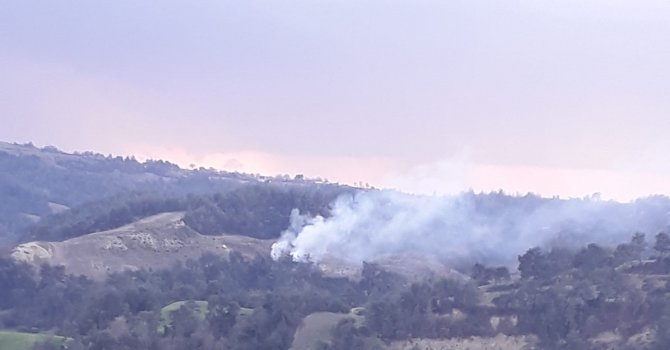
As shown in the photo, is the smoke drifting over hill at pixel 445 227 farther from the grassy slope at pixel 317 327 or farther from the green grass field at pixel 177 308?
the grassy slope at pixel 317 327

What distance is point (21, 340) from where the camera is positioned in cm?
10812

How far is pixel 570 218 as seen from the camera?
168 m

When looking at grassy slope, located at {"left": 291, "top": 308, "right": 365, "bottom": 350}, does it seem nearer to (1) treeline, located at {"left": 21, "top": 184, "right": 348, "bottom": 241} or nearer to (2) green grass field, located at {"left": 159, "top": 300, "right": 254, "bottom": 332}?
(2) green grass field, located at {"left": 159, "top": 300, "right": 254, "bottom": 332}

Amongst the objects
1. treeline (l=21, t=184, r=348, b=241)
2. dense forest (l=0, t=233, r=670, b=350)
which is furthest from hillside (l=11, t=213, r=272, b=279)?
dense forest (l=0, t=233, r=670, b=350)

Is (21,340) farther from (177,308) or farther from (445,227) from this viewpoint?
(445,227)

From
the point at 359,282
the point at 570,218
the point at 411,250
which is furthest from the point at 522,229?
the point at 359,282

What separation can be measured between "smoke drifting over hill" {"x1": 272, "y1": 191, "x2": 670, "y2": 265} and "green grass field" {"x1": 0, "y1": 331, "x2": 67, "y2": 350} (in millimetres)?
55149

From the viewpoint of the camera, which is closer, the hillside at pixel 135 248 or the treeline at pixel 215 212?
the hillside at pixel 135 248

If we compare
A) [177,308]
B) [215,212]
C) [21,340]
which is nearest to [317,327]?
[177,308]

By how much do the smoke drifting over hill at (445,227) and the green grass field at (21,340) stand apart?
55.1m

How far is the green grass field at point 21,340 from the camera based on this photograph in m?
104

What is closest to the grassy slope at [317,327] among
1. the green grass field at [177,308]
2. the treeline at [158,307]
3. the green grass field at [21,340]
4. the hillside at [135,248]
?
the treeline at [158,307]

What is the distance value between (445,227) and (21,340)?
72.9 m

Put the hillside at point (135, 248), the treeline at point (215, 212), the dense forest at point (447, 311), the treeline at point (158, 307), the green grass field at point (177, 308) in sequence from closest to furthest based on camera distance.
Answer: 1. the dense forest at point (447, 311)
2. the treeline at point (158, 307)
3. the green grass field at point (177, 308)
4. the hillside at point (135, 248)
5. the treeline at point (215, 212)
